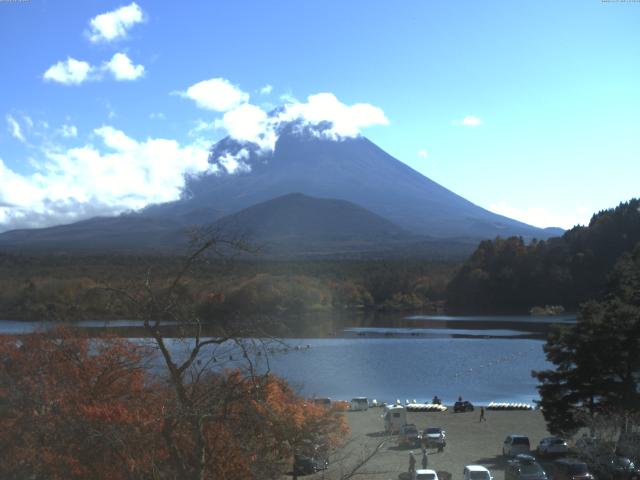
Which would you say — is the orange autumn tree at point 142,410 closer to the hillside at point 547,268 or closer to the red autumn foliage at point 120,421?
the red autumn foliage at point 120,421

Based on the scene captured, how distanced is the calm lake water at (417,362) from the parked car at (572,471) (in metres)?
7.15

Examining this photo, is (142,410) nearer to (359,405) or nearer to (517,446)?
(517,446)

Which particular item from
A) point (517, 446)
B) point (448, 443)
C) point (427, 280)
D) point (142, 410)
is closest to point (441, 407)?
point (448, 443)

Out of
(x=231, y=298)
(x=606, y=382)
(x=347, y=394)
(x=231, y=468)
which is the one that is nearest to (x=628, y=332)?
(x=606, y=382)

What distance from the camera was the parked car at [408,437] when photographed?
13.7m

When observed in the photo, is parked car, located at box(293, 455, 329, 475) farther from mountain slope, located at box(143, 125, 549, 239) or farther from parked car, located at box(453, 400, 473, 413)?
mountain slope, located at box(143, 125, 549, 239)

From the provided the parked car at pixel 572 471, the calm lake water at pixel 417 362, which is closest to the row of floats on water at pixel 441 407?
the calm lake water at pixel 417 362

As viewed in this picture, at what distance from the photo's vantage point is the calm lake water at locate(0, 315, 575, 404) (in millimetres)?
23031

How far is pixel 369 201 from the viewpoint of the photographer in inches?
5758

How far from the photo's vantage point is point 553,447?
1217cm

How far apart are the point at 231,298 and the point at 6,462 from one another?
35.3 metres

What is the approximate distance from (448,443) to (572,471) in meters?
4.92

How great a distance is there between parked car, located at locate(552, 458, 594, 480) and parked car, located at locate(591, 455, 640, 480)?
0.59 feet

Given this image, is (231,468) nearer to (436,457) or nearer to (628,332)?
(436,457)
